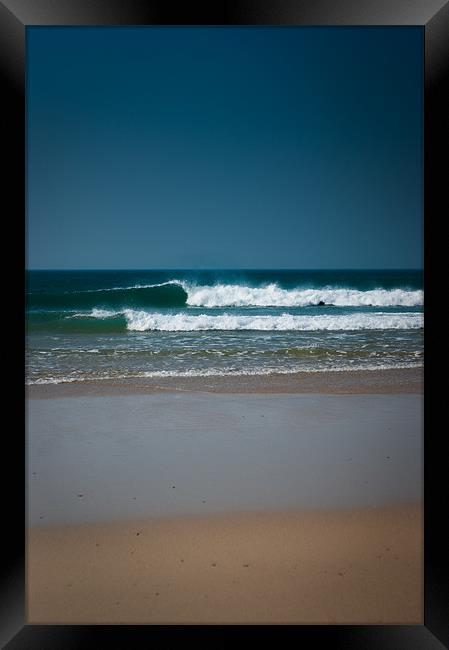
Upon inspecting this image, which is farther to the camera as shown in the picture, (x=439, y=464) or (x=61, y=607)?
(x=61, y=607)

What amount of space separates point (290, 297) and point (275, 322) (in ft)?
5.89

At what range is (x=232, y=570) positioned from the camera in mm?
1396

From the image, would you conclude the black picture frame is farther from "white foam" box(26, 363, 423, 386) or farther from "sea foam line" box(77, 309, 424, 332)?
"sea foam line" box(77, 309, 424, 332)

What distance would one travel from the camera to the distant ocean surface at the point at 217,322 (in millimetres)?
4070

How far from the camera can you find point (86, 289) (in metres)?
7.99

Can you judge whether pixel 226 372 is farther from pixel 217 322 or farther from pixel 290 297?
pixel 290 297

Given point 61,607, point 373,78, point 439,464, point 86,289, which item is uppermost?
point 373,78

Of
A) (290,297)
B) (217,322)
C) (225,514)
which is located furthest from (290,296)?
(225,514)

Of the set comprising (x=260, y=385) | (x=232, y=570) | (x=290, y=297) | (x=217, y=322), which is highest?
(x=290, y=297)

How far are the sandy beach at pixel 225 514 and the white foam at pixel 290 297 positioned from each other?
4.81m

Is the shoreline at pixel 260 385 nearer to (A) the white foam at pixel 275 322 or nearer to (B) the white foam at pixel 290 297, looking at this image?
(A) the white foam at pixel 275 322

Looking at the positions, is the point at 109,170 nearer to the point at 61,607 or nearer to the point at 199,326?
the point at 199,326

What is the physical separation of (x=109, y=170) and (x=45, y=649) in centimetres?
626

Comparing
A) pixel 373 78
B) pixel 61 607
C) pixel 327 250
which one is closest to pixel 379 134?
pixel 373 78
